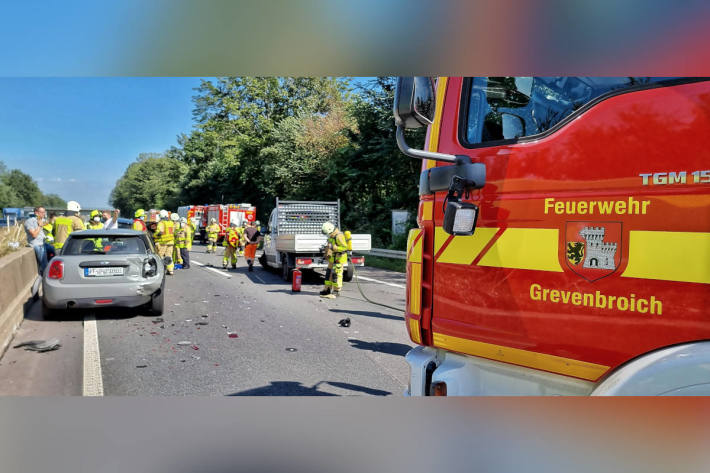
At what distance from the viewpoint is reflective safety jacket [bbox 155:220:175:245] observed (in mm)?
9391

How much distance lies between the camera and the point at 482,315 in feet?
6.64

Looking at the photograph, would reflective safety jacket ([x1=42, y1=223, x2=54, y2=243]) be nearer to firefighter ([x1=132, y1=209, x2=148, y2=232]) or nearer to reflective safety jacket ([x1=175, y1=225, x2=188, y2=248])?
reflective safety jacket ([x1=175, y1=225, x2=188, y2=248])

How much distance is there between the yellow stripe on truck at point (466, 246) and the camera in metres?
2.00

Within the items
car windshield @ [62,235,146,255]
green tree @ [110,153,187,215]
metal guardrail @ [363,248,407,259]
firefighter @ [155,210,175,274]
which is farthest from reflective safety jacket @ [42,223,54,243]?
→ metal guardrail @ [363,248,407,259]

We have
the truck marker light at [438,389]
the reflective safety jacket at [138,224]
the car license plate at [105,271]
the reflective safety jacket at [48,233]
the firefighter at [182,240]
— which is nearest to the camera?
the truck marker light at [438,389]

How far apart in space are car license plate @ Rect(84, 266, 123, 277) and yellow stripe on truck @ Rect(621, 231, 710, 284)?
4487mm

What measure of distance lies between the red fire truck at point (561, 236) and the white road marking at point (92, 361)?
275 centimetres

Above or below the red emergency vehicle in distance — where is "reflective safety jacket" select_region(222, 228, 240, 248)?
below

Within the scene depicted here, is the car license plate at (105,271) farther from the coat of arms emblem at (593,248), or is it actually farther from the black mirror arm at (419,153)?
the coat of arms emblem at (593,248)

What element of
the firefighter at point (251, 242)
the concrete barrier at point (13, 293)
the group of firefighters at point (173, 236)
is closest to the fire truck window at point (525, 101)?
the concrete barrier at point (13, 293)

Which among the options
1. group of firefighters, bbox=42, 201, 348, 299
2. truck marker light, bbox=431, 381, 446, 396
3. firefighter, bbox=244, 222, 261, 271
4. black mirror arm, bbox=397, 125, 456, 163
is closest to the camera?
black mirror arm, bbox=397, 125, 456, 163
